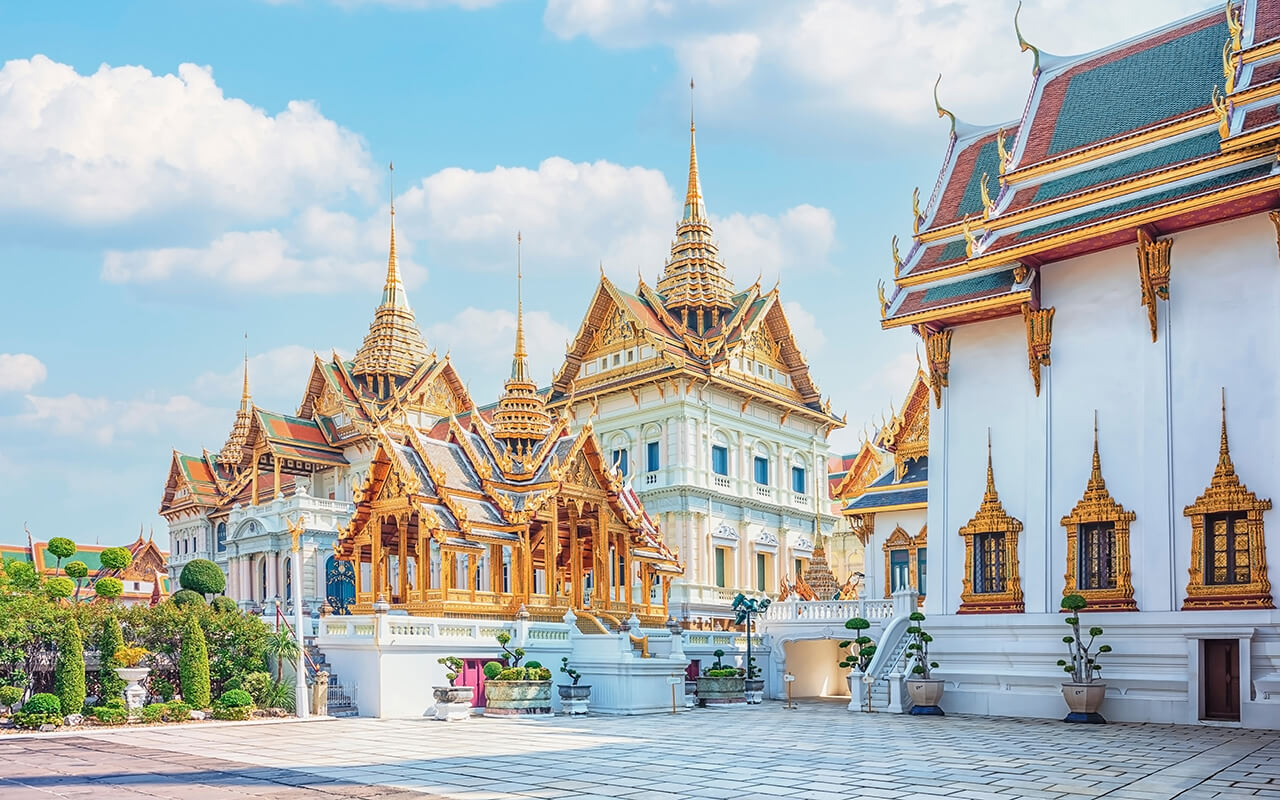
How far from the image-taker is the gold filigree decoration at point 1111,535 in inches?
739

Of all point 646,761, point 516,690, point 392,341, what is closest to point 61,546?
point 516,690

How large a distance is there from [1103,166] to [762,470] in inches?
1045

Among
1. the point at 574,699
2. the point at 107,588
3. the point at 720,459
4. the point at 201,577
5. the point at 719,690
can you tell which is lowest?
the point at 719,690

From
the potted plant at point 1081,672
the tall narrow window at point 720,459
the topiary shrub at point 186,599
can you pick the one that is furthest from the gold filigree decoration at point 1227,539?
the tall narrow window at point 720,459

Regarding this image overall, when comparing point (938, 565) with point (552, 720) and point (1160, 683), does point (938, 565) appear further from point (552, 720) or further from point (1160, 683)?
point (552, 720)

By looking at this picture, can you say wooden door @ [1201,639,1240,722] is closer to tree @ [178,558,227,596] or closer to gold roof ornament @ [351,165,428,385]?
tree @ [178,558,227,596]

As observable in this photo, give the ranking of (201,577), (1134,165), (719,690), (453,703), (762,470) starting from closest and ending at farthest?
1. (453,703)
2. (1134,165)
3. (719,690)
4. (201,577)
5. (762,470)

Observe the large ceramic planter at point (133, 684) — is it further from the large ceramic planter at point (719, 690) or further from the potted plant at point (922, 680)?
the potted plant at point (922, 680)

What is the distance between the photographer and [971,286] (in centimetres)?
2150

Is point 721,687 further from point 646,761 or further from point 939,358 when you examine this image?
point 646,761

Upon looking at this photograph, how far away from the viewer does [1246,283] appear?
18.0 meters

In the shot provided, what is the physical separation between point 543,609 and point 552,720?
478 cm

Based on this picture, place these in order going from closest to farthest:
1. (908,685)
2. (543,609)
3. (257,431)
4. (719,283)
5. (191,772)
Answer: (191,772) < (908,685) < (543,609) < (719,283) < (257,431)

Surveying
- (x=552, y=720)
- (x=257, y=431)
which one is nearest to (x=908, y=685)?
(x=552, y=720)
